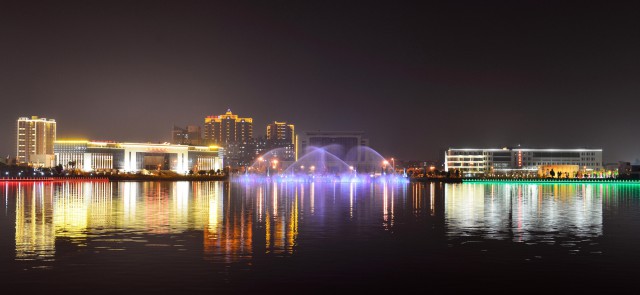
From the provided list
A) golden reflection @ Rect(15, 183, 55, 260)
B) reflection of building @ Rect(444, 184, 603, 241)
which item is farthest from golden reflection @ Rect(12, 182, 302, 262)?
reflection of building @ Rect(444, 184, 603, 241)

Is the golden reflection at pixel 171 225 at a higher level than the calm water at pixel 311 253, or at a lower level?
higher

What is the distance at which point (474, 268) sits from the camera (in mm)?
21750

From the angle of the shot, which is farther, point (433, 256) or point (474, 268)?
point (433, 256)

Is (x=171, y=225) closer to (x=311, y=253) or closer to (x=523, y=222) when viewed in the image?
(x=311, y=253)

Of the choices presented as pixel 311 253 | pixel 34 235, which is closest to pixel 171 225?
pixel 34 235

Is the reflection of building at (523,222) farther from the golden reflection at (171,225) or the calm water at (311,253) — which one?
the golden reflection at (171,225)

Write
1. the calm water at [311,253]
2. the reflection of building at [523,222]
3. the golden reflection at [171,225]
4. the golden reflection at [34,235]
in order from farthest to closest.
Answer: the reflection of building at [523,222] < the golden reflection at [171,225] < the golden reflection at [34,235] < the calm water at [311,253]

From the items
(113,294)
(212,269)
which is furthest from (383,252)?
(113,294)

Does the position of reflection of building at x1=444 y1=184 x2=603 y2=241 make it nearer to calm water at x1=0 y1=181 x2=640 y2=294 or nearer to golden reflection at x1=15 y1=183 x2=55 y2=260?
calm water at x1=0 y1=181 x2=640 y2=294

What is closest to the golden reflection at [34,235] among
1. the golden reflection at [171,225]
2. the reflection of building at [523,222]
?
the golden reflection at [171,225]

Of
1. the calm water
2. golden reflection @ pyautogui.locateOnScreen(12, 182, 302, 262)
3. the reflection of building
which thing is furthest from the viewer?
the reflection of building

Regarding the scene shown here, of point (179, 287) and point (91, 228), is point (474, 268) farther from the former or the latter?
point (91, 228)

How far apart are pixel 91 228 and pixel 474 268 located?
18.4 metres

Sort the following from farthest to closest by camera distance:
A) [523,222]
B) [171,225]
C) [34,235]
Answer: [523,222]
[171,225]
[34,235]
